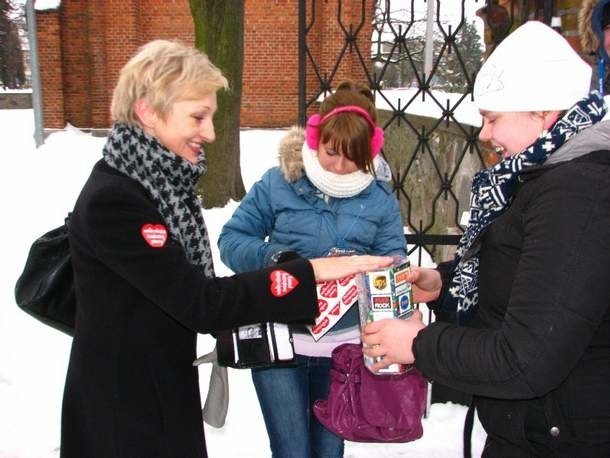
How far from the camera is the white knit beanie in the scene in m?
1.39

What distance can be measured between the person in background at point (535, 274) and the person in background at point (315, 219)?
29.0 inches

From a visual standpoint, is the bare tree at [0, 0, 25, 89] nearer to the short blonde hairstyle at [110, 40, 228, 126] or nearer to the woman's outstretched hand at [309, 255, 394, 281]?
the short blonde hairstyle at [110, 40, 228, 126]

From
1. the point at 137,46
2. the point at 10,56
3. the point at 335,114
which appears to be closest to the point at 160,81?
the point at 335,114

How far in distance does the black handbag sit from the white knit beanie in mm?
1216

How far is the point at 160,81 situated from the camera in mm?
1732

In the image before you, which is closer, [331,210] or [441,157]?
[331,210]

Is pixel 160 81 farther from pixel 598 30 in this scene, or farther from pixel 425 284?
pixel 598 30

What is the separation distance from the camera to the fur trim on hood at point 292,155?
7.79 ft

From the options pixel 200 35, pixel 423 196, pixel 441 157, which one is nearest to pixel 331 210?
pixel 441 157

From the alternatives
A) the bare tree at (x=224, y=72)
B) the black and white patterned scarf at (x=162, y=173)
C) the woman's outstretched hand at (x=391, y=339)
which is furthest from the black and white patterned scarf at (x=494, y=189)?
the bare tree at (x=224, y=72)

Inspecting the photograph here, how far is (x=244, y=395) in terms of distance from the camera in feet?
12.9

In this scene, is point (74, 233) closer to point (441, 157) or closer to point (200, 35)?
point (441, 157)

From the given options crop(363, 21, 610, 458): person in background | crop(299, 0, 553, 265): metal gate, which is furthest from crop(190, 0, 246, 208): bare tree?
crop(363, 21, 610, 458): person in background

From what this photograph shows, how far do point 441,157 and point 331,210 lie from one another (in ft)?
10.2
